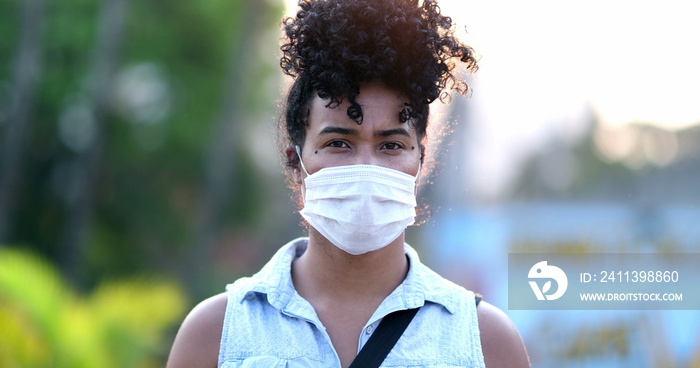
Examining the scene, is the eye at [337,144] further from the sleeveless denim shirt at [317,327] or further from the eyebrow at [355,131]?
the sleeveless denim shirt at [317,327]

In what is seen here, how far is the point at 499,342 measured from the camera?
3.00 metres

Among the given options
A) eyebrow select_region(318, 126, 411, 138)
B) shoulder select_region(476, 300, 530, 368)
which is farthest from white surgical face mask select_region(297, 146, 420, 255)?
shoulder select_region(476, 300, 530, 368)

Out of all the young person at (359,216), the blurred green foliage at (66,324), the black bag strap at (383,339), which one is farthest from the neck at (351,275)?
the blurred green foliage at (66,324)

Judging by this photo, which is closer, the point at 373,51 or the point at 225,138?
the point at 373,51

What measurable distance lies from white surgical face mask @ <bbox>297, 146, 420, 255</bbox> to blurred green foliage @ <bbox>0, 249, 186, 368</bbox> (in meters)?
4.56

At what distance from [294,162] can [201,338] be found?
0.68 meters

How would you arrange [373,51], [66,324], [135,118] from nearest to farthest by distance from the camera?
[373,51]
[66,324]
[135,118]

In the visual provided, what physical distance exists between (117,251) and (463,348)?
2125 cm

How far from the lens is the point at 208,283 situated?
862 inches

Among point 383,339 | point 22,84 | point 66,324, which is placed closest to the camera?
point 383,339

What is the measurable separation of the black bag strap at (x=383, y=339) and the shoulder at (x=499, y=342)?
0.24 metres

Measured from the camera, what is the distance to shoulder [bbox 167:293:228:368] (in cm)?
296

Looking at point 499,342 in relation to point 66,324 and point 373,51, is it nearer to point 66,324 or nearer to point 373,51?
point 373,51

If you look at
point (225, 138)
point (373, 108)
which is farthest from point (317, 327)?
point (225, 138)
